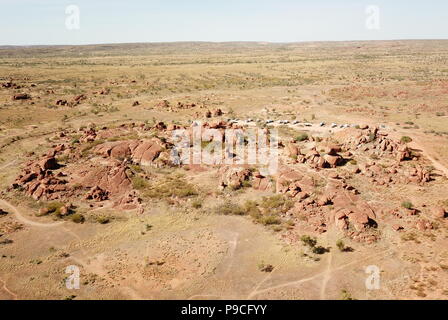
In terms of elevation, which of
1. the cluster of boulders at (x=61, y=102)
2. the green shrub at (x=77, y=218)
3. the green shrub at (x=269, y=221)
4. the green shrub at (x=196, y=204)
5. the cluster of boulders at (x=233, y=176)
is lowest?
the green shrub at (x=269, y=221)

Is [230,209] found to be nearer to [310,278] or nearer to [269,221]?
[269,221]

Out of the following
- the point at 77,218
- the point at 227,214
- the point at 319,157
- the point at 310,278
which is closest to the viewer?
the point at 310,278

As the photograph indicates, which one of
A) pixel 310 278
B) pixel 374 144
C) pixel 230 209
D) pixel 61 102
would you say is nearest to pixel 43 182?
pixel 230 209

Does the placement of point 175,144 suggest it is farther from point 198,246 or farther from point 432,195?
point 432,195

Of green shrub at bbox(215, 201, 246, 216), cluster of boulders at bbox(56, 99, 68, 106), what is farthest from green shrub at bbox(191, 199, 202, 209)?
cluster of boulders at bbox(56, 99, 68, 106)

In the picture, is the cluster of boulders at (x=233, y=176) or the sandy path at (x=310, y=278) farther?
the cluster of boulders at (x=233, y=176)

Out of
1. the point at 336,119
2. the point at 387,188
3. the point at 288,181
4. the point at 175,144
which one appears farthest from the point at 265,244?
the point at 336,119

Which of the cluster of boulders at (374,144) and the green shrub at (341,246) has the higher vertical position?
the cluster of boulders at (374,144)

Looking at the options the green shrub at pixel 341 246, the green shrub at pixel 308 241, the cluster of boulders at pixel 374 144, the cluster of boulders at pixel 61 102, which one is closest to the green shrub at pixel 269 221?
the green shrub at pixel 308 241

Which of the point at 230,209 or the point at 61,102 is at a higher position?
the point at 61,102

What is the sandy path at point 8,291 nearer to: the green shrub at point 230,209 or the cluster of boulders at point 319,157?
the green shrub at point 230,209

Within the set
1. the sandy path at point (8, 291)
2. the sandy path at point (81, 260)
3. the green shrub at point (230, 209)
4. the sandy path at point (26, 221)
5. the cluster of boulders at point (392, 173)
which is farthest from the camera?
the cluster of boulders at point (392, 173)
